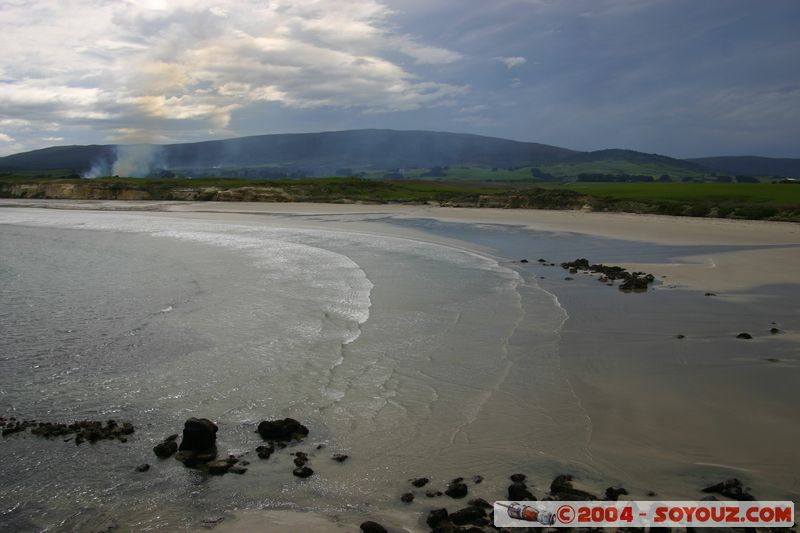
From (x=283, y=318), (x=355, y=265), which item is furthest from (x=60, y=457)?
(x=355, y=265)

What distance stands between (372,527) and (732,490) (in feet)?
12.2

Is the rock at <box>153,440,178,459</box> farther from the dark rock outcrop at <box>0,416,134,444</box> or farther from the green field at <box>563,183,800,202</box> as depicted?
the green field at <box>563,183,800,202</box>

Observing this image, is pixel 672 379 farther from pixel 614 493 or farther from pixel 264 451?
pixel 264 451

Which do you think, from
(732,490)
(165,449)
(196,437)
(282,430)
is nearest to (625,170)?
(732,490)

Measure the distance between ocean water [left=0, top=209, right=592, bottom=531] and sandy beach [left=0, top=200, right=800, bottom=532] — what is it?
260 mm

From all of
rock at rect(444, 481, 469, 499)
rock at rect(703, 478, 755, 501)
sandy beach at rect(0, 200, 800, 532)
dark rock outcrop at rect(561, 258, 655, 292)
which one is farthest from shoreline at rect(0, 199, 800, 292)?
rock at rect(444, 481, 469, 499)

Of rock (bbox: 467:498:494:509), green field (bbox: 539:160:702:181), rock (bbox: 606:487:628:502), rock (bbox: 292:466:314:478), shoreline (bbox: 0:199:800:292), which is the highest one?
green field (bbox: 539:160:702:181)

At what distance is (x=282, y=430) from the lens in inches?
292

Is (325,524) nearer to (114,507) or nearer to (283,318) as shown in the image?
(114,507)

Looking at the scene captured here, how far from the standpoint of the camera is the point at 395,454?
6988mm

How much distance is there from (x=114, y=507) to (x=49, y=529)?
58 cm

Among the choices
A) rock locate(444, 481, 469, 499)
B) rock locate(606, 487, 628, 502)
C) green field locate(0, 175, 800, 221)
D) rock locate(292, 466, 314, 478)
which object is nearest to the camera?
rock locate(606, 487, 628, 502)

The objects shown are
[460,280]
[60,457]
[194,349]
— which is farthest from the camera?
[460,280]

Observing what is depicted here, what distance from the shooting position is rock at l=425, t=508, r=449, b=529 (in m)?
5.36
